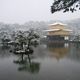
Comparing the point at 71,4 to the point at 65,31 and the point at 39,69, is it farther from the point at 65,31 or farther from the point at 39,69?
the point at 65,31

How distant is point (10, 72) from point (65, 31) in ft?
108

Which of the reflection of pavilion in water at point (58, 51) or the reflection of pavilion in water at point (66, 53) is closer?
the reflection of pavilion in water at point (66, 53)

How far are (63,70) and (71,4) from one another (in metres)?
6.01

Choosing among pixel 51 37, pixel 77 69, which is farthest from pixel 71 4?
pixel 51 37

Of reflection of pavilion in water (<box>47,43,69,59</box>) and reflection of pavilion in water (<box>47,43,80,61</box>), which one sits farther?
reflection of pavilion in water (<box>47,43,69,59</box>)

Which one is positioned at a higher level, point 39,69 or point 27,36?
point 27,36

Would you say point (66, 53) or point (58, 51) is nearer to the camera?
point (66, 53)

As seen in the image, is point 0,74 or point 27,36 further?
point 27,36

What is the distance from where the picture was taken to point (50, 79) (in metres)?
9.87

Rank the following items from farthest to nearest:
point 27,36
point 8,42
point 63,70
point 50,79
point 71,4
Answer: point 8,42 < point 27,36 < point 63,70 < point 50,79 < point 71,4

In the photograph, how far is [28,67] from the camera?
12859 millimetres

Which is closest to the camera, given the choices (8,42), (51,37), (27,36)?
(27,36)

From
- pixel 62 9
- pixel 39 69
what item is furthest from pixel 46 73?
pixel 62 9

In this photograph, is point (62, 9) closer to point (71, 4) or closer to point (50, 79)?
point (71, 4)
